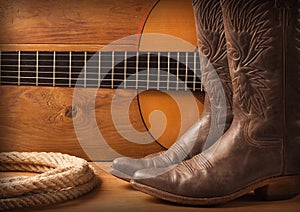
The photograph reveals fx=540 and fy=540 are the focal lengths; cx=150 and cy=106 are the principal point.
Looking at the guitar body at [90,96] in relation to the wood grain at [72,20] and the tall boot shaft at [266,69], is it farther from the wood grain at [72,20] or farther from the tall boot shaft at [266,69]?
the tall boot shaft at [266,69]

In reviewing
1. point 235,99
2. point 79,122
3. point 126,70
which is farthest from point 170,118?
point 235,99

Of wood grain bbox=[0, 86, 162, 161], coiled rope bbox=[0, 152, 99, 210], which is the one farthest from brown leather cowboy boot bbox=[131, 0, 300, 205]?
wood grain bbox=[0, 86, 162, 161]

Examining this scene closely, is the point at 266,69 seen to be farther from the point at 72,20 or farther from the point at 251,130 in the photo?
the point at 72,20

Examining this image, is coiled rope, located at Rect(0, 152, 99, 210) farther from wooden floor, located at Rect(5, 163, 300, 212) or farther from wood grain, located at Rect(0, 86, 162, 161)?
wood grain, located at Rect(0, 86, 162, 161)

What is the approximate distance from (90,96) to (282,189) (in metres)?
0.73

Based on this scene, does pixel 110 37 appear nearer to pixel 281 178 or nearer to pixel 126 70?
pixel 126 70

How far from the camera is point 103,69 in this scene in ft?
5.49

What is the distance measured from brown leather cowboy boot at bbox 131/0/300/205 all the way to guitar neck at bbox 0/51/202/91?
0.42 metres

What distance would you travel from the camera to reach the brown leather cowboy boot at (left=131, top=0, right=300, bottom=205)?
3.80ft

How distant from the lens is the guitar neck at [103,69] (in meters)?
1.63

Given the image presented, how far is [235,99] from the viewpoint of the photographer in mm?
1221

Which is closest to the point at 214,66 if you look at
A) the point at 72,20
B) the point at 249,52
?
the point at 249,52

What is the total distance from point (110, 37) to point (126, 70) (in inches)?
5.2

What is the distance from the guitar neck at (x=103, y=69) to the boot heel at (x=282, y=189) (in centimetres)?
47
